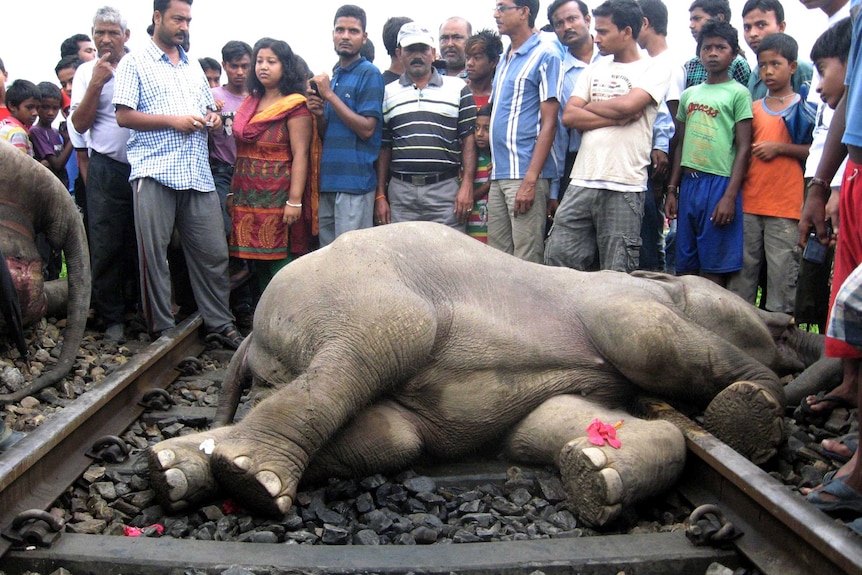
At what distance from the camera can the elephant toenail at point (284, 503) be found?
111 inches

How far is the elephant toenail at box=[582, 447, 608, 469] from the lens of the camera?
292 centimetres

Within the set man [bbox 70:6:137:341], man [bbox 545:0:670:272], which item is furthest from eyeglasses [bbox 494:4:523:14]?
man [bbox 70:6:137:341]

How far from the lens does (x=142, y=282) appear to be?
5.97m

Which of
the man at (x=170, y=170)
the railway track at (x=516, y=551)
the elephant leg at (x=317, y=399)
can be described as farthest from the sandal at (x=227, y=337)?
the railway track at (x=516, y=551)

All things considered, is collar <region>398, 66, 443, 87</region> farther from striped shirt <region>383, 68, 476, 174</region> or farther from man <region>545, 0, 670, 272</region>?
man <region>545, 0, 670, 272</region>

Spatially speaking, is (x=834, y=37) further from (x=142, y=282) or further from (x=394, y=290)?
(x=142, y=282)

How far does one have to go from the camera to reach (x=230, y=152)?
7289mm

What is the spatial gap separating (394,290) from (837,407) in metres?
2.39

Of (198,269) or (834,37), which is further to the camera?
(198,269)

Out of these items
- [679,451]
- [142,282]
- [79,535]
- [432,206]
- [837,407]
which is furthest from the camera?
[432,206]

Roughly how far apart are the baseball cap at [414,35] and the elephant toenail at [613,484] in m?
4.22

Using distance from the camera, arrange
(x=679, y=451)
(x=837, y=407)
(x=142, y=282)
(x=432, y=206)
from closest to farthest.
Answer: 1. (x=679, y=451)
2. (x=837, y=407)
3. (x=142, y=282)
4. (x=432, y=206)

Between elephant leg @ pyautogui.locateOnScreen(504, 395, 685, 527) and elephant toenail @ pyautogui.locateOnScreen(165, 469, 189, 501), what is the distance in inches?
54.2

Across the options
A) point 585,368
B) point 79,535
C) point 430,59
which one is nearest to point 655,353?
point 585,368
